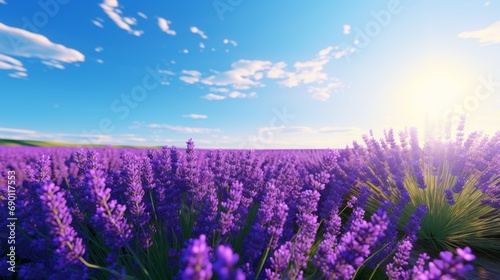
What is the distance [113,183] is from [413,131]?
431 centimetres

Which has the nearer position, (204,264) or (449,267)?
(204,264)

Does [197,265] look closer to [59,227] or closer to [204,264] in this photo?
[204,264]

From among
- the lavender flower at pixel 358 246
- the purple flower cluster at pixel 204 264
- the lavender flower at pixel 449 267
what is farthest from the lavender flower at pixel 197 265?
the lavender flower at pixel 449 267

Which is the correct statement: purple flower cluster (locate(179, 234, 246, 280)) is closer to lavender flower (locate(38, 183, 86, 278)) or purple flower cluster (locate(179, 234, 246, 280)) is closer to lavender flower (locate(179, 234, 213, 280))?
lavender flower (locate(179, 234, 213, 280))

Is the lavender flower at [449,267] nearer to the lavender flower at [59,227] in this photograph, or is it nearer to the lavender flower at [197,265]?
the lavender flower at [197,265]

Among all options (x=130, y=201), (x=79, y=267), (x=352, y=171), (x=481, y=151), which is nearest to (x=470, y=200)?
(x=481, y=151)

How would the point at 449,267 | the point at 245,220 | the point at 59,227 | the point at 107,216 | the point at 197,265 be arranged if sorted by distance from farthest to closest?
the point at 245,220 → the point at 107,216 → the point at 59,227 → the point at 449,267 → the point at 197,265

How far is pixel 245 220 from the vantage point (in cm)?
211

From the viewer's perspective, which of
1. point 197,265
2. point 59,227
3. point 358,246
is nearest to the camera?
point 197,265

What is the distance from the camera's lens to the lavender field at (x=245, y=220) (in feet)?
3.95

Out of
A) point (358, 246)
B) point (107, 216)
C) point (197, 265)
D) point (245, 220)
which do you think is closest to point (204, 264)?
point (197, 265)

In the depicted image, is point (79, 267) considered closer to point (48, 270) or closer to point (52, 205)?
point (52, 205)

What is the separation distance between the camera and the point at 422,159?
4.61 meters

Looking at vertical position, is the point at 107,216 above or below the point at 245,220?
above
